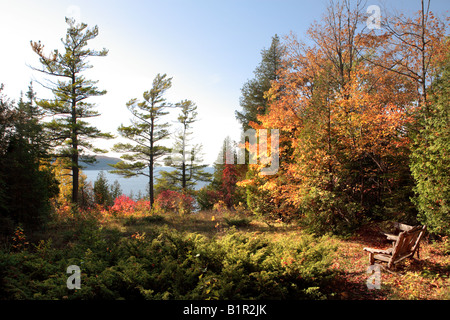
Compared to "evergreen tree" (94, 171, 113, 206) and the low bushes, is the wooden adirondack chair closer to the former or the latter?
the low bushes

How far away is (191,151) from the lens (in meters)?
30.6

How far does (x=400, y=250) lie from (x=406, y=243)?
260 mm

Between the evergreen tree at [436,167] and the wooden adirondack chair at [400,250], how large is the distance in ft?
2.38

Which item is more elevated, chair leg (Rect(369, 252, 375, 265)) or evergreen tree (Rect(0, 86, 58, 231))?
evergreen tree (Rect(0, 86, 58, 231))

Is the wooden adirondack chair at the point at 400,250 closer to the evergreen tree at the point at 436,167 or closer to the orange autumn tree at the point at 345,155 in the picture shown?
the evergreen tree at the point at 436,167

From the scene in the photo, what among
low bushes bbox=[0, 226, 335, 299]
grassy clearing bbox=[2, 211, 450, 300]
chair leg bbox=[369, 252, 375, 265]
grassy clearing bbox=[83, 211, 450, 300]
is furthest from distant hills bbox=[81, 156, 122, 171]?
chair leg bbox=[369, 252, 375, 265]

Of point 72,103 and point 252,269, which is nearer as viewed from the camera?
point 252,269

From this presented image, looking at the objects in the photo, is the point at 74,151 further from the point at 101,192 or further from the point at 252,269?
the point at 252,269

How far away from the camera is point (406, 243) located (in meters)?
5.56

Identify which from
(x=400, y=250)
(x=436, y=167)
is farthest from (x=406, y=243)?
(x=436, y=167)

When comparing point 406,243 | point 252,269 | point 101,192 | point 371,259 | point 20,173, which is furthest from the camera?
point 101,192

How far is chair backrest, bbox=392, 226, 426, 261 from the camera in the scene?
5240 mm

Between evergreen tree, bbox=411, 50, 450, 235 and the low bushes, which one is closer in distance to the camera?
the low bushes
